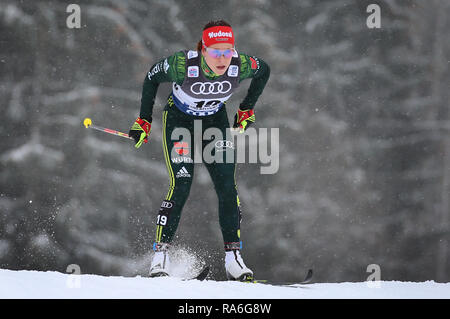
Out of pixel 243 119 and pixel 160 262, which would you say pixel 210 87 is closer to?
pixel 243 119

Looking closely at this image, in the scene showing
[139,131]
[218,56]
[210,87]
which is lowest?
[139,131]

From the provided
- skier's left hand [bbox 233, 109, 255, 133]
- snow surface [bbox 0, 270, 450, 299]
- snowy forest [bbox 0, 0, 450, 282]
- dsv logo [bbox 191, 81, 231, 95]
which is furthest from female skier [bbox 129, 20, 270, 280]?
snowy forest [bbox 0, 0, 450, 282]

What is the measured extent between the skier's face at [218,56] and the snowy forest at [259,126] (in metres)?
1.24

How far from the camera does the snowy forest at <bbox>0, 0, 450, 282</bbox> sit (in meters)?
4.32

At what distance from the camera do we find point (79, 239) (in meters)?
4.39

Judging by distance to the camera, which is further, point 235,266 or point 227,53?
point 235,266

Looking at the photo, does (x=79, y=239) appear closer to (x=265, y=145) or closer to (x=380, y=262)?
(x=265, y=145)

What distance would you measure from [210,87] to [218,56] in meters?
0.20

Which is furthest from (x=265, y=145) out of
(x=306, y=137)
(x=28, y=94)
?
(x=28, y=94)

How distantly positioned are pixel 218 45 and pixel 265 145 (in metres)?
1.50

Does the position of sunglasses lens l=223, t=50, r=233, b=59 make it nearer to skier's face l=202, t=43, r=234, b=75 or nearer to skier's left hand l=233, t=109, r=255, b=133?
skier's face l=202, t=43, r=234, b=75

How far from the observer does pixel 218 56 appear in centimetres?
311

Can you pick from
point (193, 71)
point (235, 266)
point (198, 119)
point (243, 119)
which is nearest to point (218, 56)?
point (193, 71)

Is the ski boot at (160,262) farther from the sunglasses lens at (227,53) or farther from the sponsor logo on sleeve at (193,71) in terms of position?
the sunglasses lens at (227,53)
